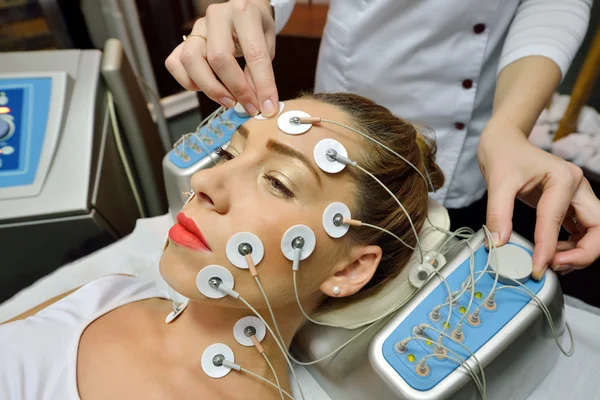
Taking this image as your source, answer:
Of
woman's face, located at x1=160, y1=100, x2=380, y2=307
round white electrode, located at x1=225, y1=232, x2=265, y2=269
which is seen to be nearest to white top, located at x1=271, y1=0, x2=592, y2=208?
woman's face, located at x1=160, y1=100, x2=380, y2=307

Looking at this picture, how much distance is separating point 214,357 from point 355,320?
31 cm

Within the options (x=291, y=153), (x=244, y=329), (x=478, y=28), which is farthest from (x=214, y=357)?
(x=478, y=28)

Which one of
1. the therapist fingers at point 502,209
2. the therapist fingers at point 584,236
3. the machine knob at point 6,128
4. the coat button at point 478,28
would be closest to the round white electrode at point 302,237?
the therapist fingers at point 502,209

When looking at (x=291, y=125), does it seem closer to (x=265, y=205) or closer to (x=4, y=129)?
(x=265, y=205)

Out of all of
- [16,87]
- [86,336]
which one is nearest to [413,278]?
[86,336]

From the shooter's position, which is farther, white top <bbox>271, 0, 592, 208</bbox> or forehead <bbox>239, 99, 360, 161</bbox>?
white top <bbox>271, 0, 592, 208</bbox>

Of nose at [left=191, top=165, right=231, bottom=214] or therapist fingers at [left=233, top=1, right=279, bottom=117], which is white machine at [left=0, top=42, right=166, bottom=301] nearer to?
nose at [left=191, top=165, right=231, bottom=214]

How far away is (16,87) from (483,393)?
4.69ft

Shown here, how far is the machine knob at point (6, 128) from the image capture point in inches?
46.3

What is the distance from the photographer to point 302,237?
81 centimetres

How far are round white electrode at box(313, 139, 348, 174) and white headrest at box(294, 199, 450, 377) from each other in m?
0.31

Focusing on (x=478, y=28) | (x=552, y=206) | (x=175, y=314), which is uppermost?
(x=478, y=28)

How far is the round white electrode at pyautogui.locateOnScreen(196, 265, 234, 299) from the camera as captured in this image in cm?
80

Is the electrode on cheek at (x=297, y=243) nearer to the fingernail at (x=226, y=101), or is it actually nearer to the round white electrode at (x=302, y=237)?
the round white electrode at (x=302, y=237)
